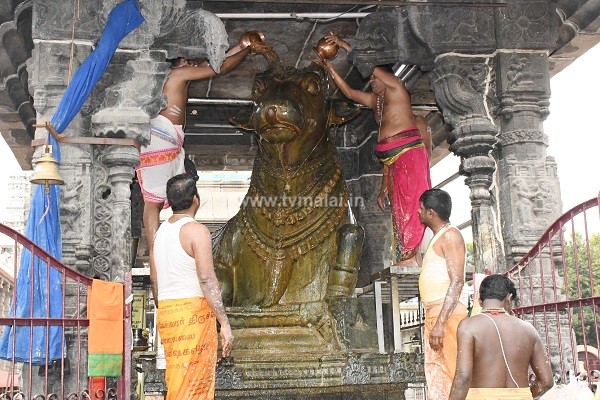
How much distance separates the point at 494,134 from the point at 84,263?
3384 mm

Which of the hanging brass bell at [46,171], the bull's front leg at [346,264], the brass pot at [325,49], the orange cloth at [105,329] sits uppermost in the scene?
the brass pot at [325,49]

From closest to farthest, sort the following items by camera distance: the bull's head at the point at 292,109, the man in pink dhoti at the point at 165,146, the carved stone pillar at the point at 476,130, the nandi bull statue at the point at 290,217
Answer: the carved stone pillar at the point at 476,130
the man in pink dhoti at the point at 165,146
the nandi bull statue at the point at 290,217
the bull's head at the point at 292,109

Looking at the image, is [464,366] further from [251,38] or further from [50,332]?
[251,38]

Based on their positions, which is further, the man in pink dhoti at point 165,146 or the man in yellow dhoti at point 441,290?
the man in pink dhoti at point 165,146

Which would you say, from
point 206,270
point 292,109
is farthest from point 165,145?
point 206,270

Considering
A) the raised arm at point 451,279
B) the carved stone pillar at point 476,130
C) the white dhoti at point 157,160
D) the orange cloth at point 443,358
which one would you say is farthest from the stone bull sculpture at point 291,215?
the raised arm at point 451,279

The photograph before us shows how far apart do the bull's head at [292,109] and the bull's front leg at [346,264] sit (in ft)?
3.12

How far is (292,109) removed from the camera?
7.60m

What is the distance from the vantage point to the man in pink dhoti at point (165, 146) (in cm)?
697

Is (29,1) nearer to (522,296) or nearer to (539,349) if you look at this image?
(522,296)

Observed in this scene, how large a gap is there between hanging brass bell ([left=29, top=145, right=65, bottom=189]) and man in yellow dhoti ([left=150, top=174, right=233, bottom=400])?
117 cm

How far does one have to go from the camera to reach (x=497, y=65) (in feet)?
22.9

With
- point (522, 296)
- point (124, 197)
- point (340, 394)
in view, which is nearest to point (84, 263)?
point (124, 197)

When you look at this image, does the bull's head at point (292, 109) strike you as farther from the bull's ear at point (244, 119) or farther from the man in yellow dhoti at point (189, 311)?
the man in yellow dhoti at point (189, 311)
